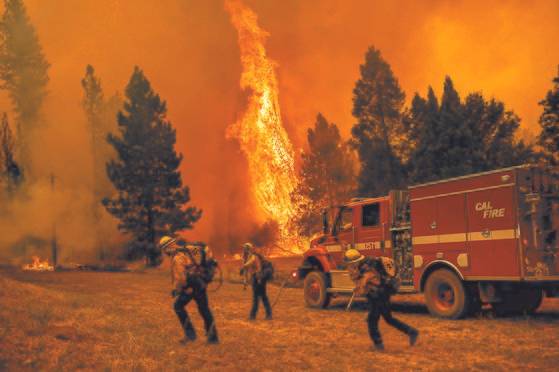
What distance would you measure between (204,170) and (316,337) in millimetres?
48736

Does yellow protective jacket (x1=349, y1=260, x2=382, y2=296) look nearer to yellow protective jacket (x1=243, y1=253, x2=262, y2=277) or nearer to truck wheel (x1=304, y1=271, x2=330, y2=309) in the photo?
yellow protective jacket (x1=243, y1=253, x2=262, y2=277)

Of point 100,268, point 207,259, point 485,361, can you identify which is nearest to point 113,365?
point 207,259

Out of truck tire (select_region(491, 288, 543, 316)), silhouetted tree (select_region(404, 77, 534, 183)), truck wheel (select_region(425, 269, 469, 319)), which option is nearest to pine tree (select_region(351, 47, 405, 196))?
silhouetted tree (select_region(404, 77, 534, 183))

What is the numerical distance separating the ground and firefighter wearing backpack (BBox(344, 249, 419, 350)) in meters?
0.36

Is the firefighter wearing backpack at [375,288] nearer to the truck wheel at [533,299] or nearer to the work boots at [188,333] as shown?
the work boots at [188,333]

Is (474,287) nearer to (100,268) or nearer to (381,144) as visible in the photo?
(381,144)

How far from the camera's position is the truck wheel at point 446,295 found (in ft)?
40.3

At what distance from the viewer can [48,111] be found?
5569 centimetres

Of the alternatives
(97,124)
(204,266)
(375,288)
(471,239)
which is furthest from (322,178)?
(375,288)

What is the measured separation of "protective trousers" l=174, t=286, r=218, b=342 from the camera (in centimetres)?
905

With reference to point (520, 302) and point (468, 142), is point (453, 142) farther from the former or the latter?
point (520, 302)

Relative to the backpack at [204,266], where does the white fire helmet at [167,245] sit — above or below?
above

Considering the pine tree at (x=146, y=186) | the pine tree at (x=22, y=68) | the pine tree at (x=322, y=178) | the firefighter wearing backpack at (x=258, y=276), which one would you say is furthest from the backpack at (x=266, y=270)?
the pine tree at (x=22, y=68)

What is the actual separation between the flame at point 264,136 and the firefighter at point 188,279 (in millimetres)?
40283
